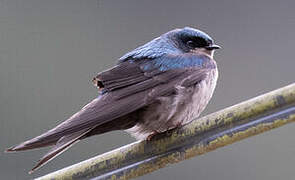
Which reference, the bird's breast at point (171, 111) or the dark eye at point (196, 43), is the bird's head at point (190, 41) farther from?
the bird's breast at point (171, 111)

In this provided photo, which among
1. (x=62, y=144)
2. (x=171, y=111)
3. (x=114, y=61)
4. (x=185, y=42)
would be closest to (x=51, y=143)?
(x=62, y=144)

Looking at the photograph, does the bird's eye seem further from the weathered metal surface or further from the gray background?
the gray background

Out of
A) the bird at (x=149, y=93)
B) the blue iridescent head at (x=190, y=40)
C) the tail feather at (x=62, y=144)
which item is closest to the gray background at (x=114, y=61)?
the blue iridescent head at (x=190, y=40)

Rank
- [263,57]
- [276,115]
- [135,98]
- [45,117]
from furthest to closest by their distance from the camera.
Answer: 1. [263,57]
2. [45,117]
3. [135,98]
4. [276,115]

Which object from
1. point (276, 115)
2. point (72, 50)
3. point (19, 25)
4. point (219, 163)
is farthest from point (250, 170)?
point (276, 115)

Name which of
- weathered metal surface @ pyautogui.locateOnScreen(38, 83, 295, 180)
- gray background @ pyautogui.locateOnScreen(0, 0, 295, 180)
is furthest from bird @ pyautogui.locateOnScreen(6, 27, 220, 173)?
gray background @ pyautogui.locateOnScreen(0, 0, 295, 180)

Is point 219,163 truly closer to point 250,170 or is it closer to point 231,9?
point 250,170
